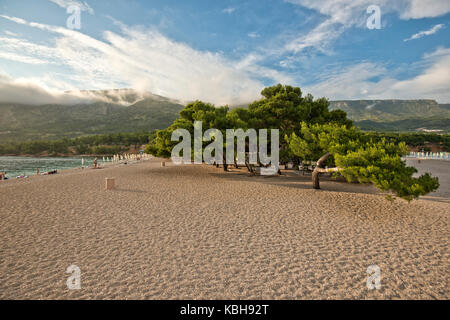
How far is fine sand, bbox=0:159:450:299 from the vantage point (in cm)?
454

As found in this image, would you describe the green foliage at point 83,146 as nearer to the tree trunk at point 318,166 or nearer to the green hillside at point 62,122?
the green hillside at point 62,122

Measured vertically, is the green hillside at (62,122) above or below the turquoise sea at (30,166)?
above

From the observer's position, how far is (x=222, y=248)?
21.0 ft

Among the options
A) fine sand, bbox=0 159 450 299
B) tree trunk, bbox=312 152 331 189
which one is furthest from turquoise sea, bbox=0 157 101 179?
tree trunk, bbox=312 152 331 189

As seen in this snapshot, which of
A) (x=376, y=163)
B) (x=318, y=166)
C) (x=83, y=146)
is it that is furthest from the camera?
(x=83, y=146)

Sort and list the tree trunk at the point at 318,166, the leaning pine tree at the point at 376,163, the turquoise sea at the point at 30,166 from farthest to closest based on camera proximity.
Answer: the turquoise sea at the point at 30,166 < the tree trunk at the point at 318,166 < the leaning pine tree at the point at 376,163

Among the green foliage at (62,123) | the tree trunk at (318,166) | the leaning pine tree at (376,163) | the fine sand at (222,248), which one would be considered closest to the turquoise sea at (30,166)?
the fine sand at (222,248)

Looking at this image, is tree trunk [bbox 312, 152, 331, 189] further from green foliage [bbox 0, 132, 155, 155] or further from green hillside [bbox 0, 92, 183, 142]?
green hillside [bbox 0, 92, 183, 142]

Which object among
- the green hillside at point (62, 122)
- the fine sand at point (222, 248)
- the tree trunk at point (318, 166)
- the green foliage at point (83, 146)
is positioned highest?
the green hillside at point (62, 122)

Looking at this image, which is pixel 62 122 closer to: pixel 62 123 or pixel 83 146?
pixel 62 123

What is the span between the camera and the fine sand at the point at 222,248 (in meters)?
4.54

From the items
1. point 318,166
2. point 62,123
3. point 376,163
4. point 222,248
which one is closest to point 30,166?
point 222,248
